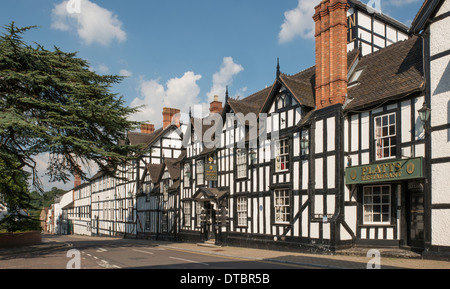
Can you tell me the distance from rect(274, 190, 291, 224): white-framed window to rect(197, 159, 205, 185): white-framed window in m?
8.66

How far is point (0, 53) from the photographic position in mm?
19203

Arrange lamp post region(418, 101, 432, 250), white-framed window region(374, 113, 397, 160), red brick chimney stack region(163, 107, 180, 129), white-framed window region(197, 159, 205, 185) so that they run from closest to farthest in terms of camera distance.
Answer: lamp post region(418, 101, 432, 250), white-framed window region(374, 113, 397, 160), white-framed window region(197, 159, 205, 185), red brick chimney stack region(163, 107, 180, 129)

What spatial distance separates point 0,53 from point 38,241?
16312 mm

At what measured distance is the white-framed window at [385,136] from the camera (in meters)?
16.1

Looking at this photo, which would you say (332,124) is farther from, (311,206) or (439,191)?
(439,191)

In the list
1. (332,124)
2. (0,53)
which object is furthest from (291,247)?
(0,53)

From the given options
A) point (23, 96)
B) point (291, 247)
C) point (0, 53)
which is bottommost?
point (291, 247)

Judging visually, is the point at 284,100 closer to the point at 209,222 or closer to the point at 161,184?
the point at 209,222

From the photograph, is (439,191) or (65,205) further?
(65,205)

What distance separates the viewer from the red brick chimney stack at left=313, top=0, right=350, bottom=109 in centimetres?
1855

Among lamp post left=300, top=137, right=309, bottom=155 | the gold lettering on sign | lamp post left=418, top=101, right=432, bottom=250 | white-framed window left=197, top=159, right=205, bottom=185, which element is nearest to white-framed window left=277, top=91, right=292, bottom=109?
lamp post left=300, top=137, right=309, bottom=155

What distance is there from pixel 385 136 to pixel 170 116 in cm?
3253

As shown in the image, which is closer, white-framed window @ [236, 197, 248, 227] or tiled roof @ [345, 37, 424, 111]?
tiled roof @ [345, 37, 424, 111]

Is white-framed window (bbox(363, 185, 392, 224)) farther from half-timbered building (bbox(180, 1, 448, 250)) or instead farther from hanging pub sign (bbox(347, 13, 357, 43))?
hanging pub sign (bbox(347, 13, 357, 43))
